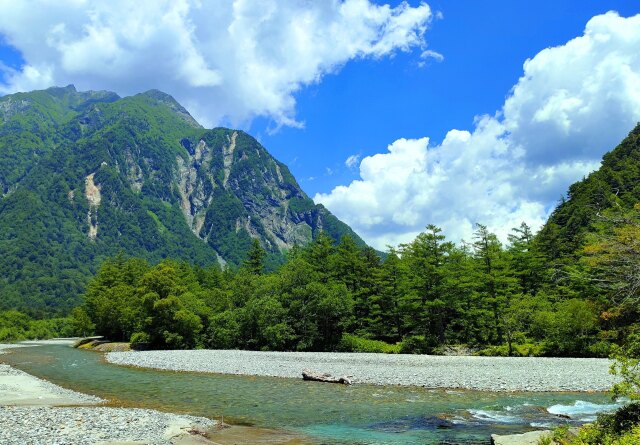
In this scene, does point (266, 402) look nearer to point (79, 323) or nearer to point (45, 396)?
point (45, 396)

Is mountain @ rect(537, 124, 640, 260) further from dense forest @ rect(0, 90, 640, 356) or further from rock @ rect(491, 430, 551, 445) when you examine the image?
rock @ rect(491, 430, 551, 445)

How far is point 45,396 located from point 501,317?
44510 mm

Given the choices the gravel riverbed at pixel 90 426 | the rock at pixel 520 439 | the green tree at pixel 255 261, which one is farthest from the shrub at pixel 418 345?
the green tree at pixel 255 261

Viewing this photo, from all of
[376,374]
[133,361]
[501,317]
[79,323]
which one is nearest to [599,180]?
[501,317]

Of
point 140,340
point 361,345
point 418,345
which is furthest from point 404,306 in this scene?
point 140,340

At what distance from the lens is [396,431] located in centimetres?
1667

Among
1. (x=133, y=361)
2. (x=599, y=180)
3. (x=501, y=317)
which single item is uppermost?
(x=599, y=180)

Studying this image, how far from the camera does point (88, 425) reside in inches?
613

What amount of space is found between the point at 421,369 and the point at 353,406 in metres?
14.7

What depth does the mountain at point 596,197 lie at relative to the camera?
68.1m

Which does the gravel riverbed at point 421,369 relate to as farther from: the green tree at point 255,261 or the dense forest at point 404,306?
the green tree at point 255,261

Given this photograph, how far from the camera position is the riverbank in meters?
13.9

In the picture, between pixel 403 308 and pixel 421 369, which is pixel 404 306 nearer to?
pixel 403 308

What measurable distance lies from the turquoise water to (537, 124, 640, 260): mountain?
46455mm
